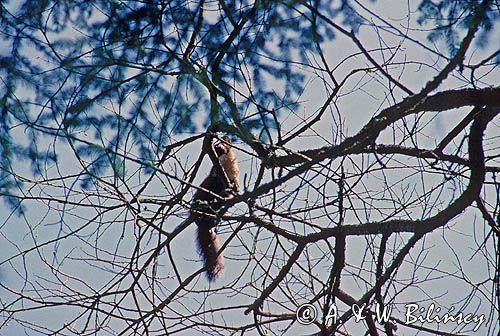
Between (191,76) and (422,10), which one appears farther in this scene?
(191,76)

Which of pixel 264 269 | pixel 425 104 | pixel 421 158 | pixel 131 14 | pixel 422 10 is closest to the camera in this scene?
pixel 422 10

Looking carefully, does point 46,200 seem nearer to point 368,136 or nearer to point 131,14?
point 131,14

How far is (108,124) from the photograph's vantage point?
1605mm

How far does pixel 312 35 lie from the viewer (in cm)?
155

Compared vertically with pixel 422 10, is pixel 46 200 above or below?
above

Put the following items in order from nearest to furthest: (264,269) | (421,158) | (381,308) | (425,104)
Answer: (425,104)
(421,158)
(381,308)
(264,269)

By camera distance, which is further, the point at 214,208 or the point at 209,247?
the point at 209,247

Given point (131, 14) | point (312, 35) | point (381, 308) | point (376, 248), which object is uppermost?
point (131, 14)

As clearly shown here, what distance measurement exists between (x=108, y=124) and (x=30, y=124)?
172 millimetres

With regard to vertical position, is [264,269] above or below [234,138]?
below

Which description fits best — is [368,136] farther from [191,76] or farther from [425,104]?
[191,76]

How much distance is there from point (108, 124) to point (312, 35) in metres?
0.50

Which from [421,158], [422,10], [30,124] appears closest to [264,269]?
[421,158]

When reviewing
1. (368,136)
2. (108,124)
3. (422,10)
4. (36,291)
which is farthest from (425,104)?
(36,291)
